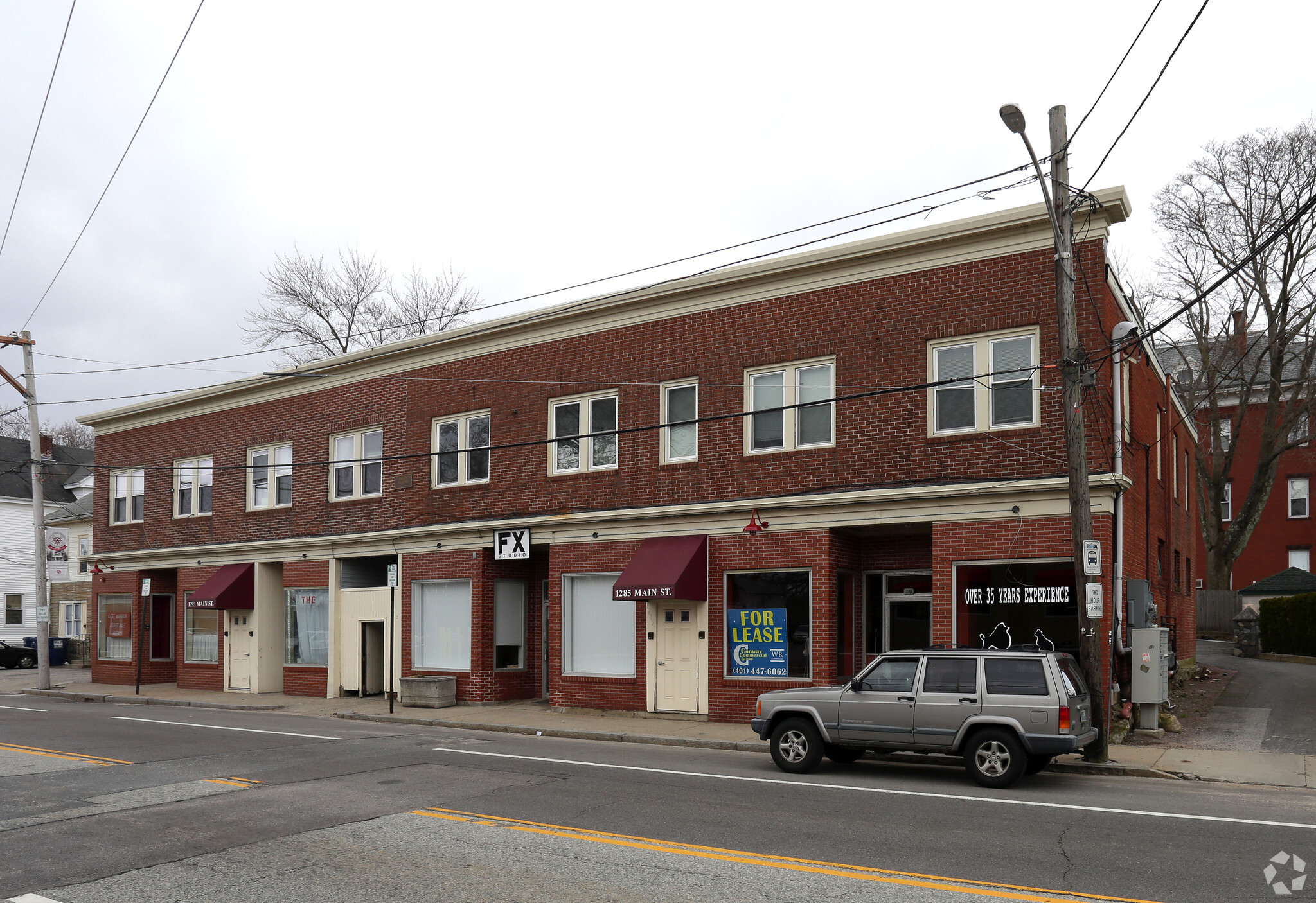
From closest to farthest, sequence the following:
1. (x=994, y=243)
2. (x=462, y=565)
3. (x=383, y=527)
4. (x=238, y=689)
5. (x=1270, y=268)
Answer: (x=994, y=243) < (x=462, y=565) < (x=383, y=527) < (x=238, y=689) < (x=1270, y=268)

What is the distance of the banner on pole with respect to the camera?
1396 inches

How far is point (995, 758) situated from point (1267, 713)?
9.78 metres

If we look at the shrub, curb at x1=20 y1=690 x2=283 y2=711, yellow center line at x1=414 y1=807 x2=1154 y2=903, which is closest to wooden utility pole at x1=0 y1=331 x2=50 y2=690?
curb at x1=20 y1=690 x2=283 y2=711

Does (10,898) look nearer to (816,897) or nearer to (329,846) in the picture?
(329,846)

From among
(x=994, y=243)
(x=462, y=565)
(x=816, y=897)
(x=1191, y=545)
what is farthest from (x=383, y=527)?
(x=1191, y=545)

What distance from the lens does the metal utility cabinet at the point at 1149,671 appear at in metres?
16.0

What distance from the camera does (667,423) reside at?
2075 cm

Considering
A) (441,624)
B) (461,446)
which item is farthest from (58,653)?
(461,446)

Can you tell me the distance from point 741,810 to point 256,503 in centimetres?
2204

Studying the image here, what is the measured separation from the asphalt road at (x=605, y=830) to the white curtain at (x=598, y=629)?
5.55 m

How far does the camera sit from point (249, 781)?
13211mm

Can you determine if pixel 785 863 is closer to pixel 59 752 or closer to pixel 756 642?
pixel 756 642

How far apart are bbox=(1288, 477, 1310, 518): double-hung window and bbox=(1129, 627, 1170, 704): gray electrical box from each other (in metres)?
39.7

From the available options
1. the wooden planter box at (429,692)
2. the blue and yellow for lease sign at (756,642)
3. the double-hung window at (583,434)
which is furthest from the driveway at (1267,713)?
the wooden planter box at (429,692)
